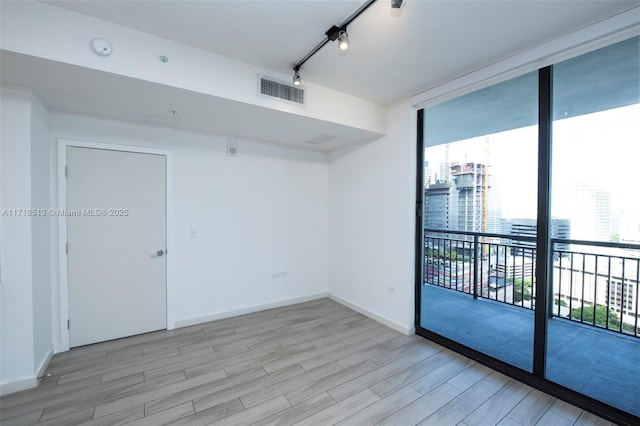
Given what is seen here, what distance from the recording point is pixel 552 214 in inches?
89.2

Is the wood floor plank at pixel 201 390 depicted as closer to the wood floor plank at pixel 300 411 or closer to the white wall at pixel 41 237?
the wood floor plank at pixel 300 411

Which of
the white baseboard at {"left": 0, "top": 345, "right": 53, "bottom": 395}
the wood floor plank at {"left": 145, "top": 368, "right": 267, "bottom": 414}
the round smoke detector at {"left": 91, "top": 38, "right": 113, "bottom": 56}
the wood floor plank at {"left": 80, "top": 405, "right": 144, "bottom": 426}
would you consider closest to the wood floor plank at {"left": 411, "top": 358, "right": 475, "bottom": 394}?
the wood floor plank at {"left": 145, "top": 368, "right": 267, "bottom": 414}

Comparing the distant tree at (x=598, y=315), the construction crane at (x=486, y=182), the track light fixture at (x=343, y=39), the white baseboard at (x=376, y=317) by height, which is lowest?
the white baseboard at (x=376, y=317)

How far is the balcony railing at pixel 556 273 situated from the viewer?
2.47m

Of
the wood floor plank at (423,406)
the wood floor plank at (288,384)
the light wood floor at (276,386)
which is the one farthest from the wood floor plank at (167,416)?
the wood floor plank at (423,406)

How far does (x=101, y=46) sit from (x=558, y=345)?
4890 mm

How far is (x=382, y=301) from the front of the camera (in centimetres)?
353

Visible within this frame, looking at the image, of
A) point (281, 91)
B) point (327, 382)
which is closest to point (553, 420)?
point (327, 382)

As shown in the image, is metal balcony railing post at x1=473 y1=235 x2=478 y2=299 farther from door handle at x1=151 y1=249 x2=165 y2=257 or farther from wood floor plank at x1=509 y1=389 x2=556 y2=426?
door handle at x1=151 y1=249 x2=165 y2=257

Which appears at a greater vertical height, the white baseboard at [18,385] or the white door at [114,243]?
the white door at [114,243]

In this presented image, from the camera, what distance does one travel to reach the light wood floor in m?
1.90

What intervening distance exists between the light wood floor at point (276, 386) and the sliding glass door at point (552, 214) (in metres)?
0.37

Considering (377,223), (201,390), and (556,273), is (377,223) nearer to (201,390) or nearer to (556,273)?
(556,273)

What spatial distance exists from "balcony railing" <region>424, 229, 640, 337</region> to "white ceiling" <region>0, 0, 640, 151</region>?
5.87 feet
